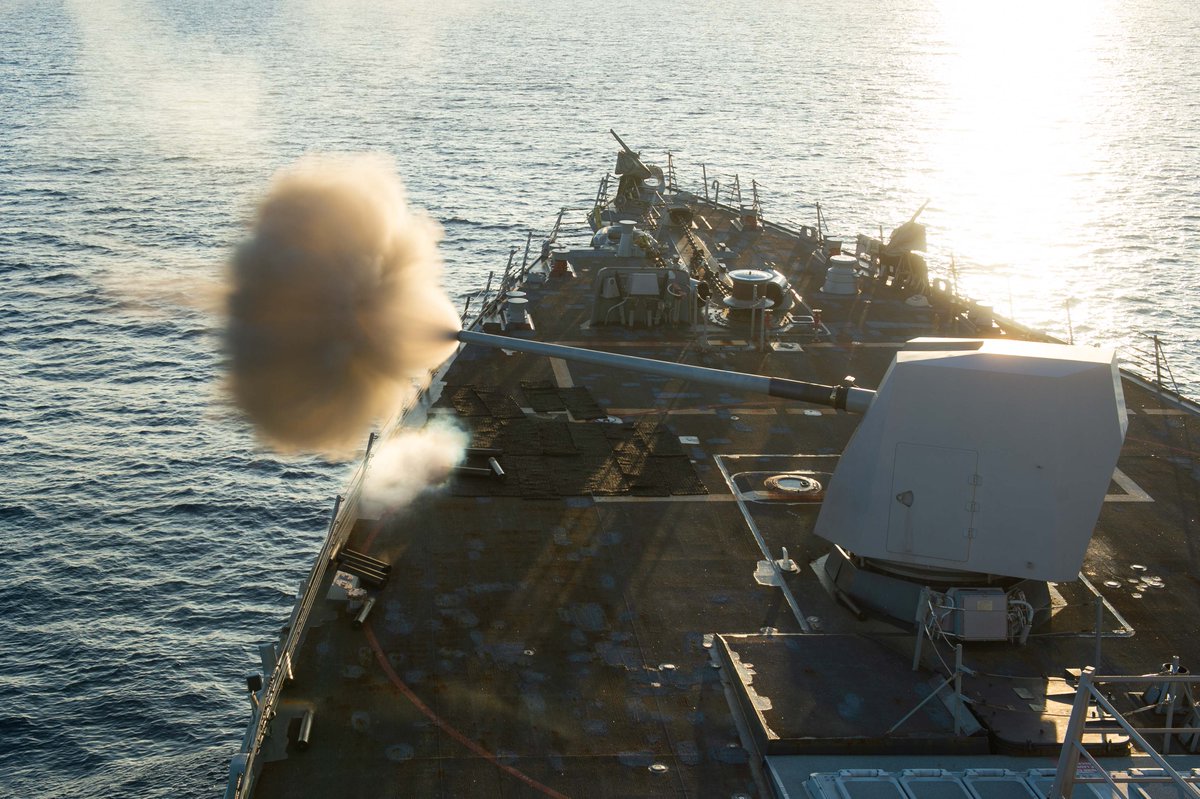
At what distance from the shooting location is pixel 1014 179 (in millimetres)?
84188

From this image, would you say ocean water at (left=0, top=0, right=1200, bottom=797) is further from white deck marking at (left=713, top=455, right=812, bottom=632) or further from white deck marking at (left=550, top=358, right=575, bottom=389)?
white deck marking at (left=713, top=455, right=812, bottom=632)

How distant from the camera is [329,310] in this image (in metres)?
18.7

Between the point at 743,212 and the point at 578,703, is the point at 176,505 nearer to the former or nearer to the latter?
the point at 578,703

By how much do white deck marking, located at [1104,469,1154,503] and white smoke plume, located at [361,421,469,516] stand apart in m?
12.1

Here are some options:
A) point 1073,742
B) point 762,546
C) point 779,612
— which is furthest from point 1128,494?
point 1073,742

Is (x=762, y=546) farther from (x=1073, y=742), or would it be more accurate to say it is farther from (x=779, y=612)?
(x=1073, y=742)

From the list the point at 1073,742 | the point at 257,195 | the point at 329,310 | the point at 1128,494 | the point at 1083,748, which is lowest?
the point at 257,195

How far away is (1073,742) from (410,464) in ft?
46.5

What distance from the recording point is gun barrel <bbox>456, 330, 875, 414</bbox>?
18.4m

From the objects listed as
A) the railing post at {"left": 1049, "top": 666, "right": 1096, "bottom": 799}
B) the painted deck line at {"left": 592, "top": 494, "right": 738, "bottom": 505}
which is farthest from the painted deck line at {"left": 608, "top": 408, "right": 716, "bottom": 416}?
the railing post at {"left": 1049, "top": 666, "right": 1096, "bottom": 799}

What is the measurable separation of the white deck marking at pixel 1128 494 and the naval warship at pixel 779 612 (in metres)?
0.14

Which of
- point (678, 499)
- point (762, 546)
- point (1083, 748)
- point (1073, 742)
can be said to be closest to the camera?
point (1073, 742)

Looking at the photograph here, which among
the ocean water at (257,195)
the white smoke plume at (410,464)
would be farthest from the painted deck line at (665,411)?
the ocean water at (257,195)

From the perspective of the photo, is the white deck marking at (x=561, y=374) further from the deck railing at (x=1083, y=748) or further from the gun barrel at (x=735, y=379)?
the deck railing at (x=1083, y=748)
